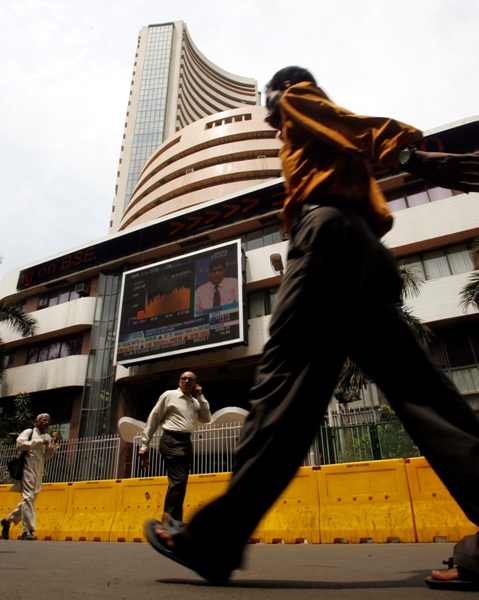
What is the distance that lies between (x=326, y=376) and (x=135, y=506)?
6.22 meters

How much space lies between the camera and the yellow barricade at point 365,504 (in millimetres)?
4734

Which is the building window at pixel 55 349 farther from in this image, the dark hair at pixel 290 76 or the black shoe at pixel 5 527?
the dark hair at pixel 290 76

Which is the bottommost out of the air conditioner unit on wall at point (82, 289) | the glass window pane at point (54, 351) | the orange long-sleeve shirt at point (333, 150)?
the orange long-sleeve shirt at point (333, 150)

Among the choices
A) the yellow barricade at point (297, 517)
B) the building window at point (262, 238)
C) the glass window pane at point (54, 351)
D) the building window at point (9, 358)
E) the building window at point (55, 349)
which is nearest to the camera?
the yellow barricade at point (297, 517)

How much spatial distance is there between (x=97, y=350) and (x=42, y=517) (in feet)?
50.0

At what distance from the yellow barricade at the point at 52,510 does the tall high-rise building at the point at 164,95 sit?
4851cm

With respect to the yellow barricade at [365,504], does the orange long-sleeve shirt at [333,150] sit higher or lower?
higher

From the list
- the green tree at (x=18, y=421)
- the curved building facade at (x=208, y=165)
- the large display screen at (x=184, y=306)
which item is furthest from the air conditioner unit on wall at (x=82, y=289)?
the curved building facade at (x=208, y=165)

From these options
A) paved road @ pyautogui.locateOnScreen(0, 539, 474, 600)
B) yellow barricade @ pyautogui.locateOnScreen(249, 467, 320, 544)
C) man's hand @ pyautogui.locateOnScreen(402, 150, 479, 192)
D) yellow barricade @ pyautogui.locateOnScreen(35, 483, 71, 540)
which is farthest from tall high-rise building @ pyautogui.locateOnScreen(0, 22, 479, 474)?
man's hand @ pyautogui.locateOnScreen(402, 150, 479, 192)

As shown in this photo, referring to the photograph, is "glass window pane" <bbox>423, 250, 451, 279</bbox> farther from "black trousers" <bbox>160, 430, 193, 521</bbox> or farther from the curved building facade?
the curved building facade

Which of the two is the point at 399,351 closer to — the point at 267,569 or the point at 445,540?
the point at 267,569

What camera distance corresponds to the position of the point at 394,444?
994cm

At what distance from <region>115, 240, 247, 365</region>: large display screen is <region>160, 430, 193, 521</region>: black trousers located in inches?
513

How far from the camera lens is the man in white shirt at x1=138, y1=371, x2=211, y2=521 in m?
4.10
